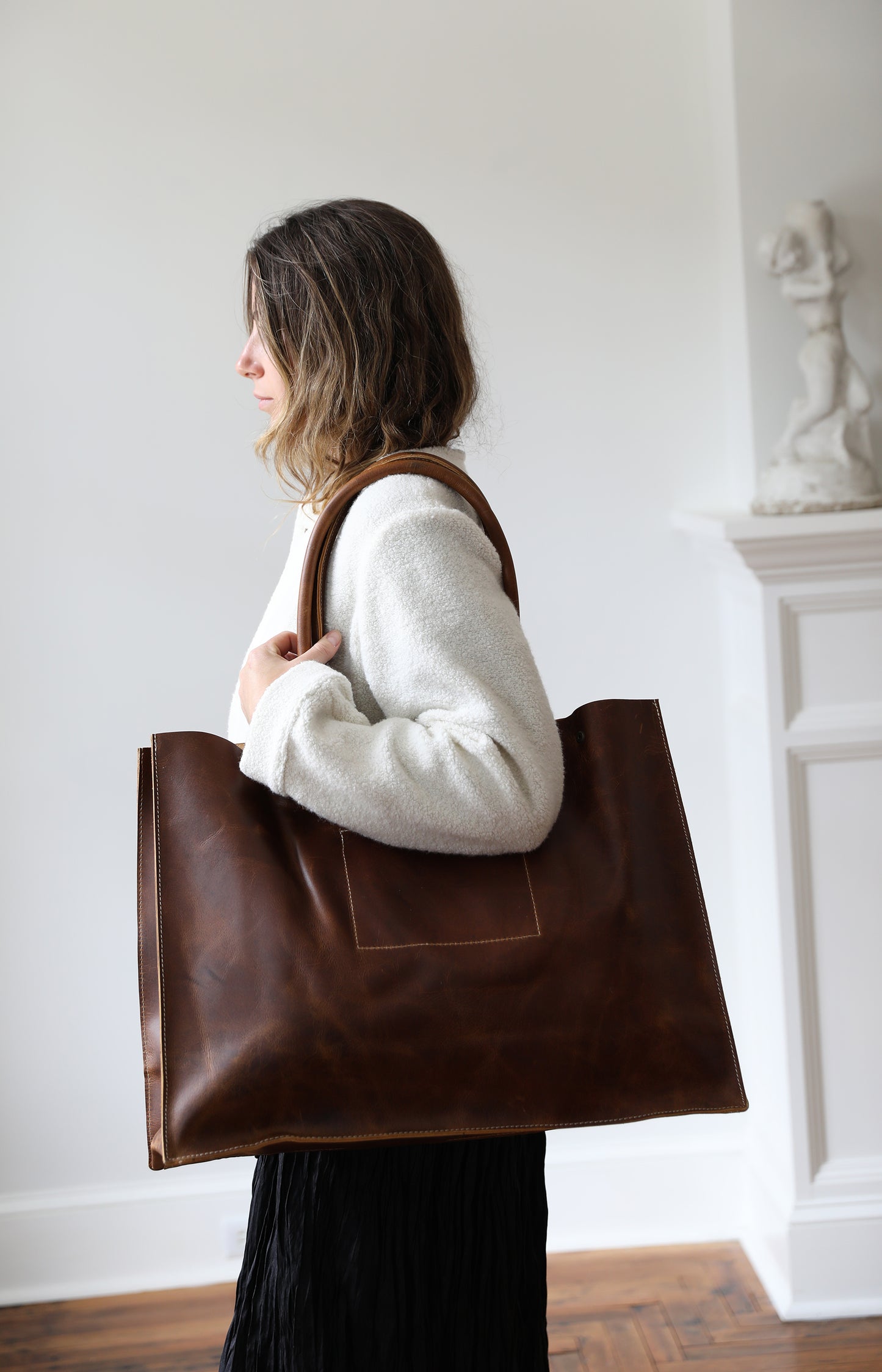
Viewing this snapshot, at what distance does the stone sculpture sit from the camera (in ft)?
6.08

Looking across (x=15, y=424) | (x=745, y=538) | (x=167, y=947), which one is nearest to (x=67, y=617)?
(x=15, y=424)

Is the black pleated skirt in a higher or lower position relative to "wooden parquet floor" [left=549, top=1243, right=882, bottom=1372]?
higher

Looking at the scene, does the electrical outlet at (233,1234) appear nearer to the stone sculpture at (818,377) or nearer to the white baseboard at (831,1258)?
the white baseboard at (831,1258)

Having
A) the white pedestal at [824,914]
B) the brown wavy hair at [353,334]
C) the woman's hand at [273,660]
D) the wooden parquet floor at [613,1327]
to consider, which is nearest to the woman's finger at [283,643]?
the woman's hand at [273,660]

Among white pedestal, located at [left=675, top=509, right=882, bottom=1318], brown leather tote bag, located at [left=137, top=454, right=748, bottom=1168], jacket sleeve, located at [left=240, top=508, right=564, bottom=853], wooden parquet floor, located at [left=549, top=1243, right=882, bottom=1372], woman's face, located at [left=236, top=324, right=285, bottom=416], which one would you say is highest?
woman's face, located at [left=236, top=324, right=285, bottom=416]

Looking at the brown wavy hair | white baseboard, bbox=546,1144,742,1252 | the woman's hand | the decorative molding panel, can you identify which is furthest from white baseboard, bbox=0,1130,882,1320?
the brown wavy hair

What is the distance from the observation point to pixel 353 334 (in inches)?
39.4

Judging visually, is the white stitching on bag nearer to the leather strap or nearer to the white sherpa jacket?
the white sherpa jacket

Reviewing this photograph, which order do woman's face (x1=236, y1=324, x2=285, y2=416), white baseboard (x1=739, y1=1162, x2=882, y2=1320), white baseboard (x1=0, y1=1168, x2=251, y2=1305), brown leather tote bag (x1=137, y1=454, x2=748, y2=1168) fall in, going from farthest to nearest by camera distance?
white baseboard (x1=0, y1=1168, x2=251, y2=1305) < white baseboard (x1=739, y1=1162, x2=882, y2=1320) < woman's face (x1=236, y1=324, x2=285, y2=416) < brown leather tote bag (x1=137, y1=454, x2=748, y2=1168)

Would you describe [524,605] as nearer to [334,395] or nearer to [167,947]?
[334,395]

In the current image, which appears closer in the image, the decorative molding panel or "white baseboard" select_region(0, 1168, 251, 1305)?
the decorative molding panel

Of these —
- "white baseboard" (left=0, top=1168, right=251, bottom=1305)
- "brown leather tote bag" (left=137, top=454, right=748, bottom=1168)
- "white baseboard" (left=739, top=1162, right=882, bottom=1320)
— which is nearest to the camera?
Result: "brown leather tote bag" (left=137, top=454, right=748, bottom=1168)

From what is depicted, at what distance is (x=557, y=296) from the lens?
2.03 meters

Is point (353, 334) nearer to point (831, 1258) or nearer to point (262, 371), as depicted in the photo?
point (262, 371)
